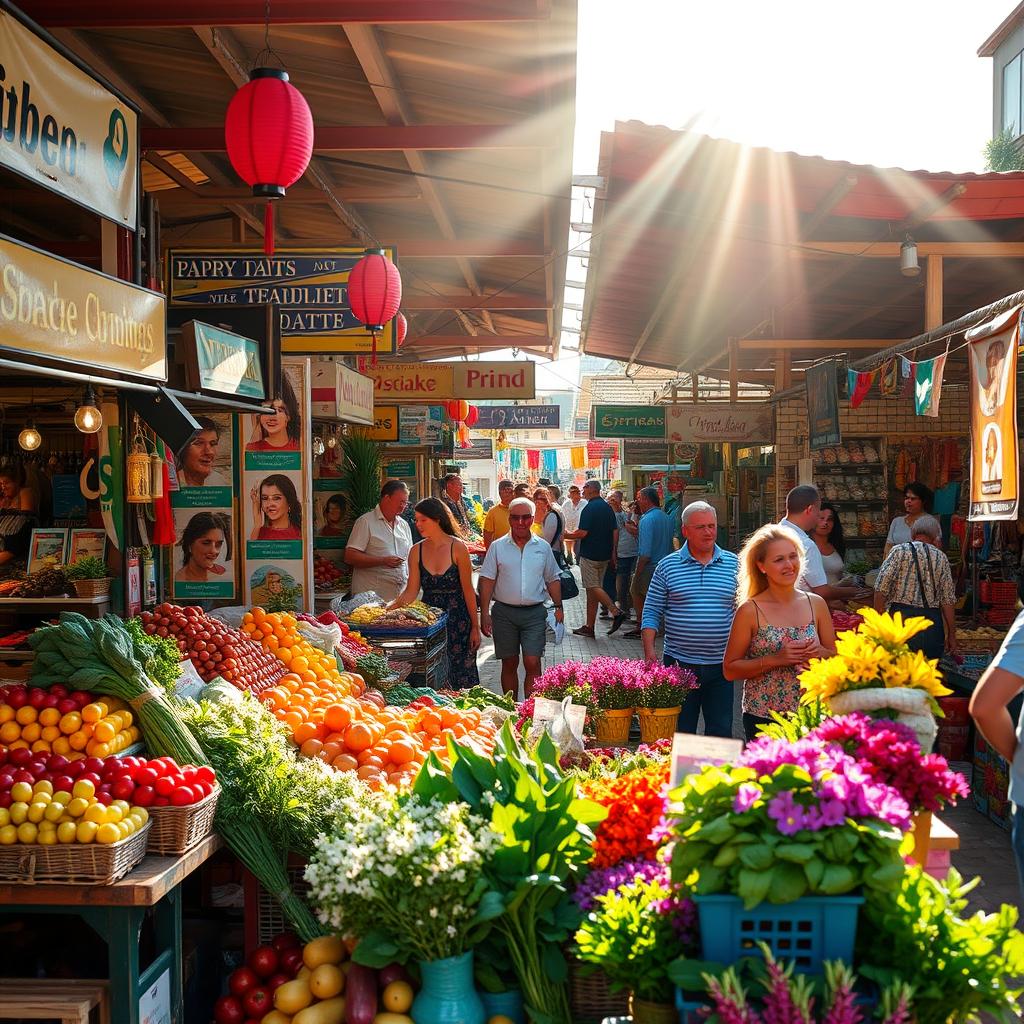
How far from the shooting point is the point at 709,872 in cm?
232

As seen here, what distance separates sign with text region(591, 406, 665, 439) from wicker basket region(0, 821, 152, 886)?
13.5 meters

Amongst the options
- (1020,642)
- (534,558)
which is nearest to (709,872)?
(1020,642)

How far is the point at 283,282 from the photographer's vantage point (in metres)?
8.57

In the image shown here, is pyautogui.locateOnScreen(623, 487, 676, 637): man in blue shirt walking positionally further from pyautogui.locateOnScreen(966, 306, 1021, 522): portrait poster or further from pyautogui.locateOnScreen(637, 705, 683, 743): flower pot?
pyautogui.locateOnScreen(637, 705, 683, 743): flower pot

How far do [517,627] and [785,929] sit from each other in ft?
20.8

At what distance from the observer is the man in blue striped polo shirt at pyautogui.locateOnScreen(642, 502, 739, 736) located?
6453mm

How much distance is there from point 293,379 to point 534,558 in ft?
8.15

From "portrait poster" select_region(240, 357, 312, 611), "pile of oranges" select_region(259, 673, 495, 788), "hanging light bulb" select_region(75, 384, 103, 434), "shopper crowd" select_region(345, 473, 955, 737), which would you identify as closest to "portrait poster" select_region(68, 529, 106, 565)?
"portrait poster" select_region(240, 357, 312, 611)

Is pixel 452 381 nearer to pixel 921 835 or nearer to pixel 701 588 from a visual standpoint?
pixel 701 588

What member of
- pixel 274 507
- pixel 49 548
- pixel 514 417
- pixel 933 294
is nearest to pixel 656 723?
pixel 274 507

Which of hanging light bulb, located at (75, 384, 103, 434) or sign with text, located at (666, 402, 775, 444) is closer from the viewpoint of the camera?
hanging light bulb, located at (75, 384, 103, 434)

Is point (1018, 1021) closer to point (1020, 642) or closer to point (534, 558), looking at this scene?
point (1020, 642)

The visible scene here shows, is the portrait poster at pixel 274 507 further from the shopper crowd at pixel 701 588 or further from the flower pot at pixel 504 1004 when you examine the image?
the flower pot at pixel 504 1004

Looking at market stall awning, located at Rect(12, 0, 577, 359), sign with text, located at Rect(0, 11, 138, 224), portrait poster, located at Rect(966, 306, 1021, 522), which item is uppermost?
market stall awning, located at Rect(12, 0, 577, 359)
